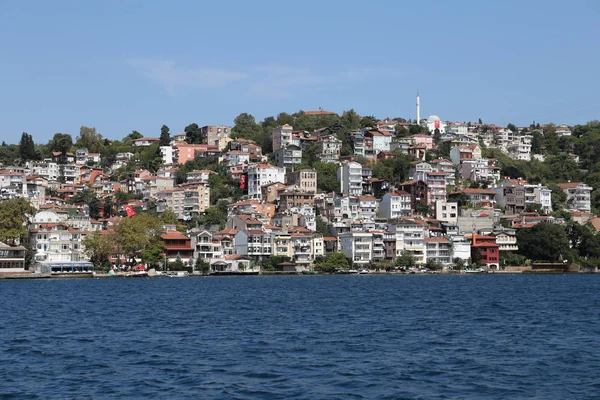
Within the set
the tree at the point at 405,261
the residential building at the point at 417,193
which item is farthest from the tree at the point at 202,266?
the residential building at the point at 417,193

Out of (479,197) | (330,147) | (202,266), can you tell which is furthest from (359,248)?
(330,147)

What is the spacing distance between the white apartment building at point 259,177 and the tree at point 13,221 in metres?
26.5

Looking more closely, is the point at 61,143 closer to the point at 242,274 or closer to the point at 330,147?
the point at 330,147

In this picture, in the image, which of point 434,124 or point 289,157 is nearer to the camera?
point 289,157

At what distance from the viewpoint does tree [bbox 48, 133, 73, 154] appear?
12736cm

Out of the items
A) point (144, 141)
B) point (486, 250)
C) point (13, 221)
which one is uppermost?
point (144, 141)

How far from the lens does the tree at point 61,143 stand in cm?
12736

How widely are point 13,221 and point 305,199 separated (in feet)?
101

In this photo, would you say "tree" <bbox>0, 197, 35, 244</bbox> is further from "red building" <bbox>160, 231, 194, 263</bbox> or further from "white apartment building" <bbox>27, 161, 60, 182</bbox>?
"white apartment building" <bbox>27, 161, 60, 182</bbox>

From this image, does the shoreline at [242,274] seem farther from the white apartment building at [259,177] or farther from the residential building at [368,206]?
the white apartment building at [259,177]

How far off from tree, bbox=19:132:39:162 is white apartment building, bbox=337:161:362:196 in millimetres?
46053

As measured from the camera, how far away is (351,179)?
342 ft

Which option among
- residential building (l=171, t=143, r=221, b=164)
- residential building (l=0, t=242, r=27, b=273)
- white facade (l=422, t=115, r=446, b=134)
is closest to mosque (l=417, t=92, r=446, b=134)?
white facade (l=422, t=115, r=446, b=134)

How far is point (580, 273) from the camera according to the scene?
90125 mm
